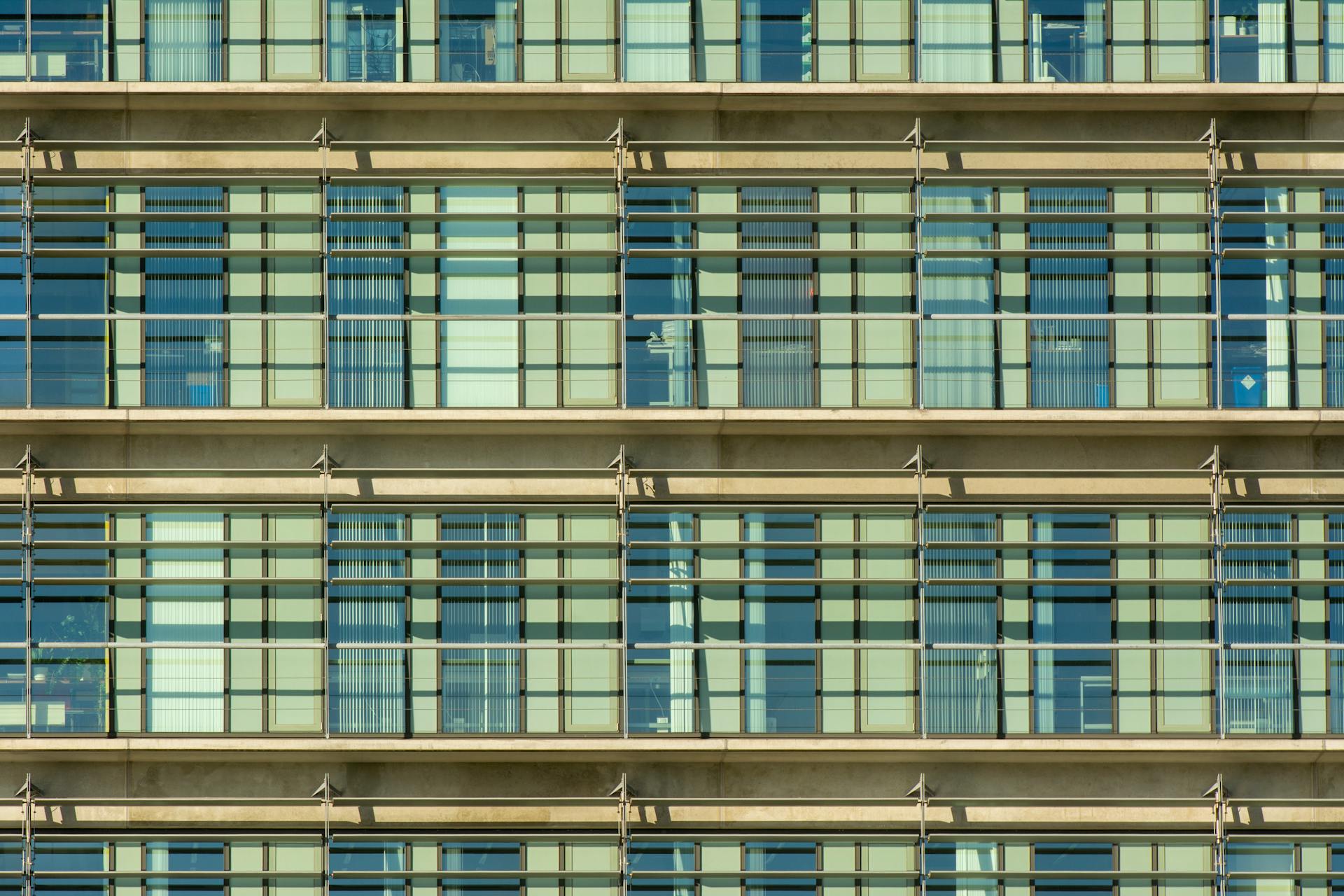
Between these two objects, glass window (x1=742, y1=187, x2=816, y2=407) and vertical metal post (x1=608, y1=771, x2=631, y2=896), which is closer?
vertical metal post (x1=608, y1=771, x2=631, y2=896)

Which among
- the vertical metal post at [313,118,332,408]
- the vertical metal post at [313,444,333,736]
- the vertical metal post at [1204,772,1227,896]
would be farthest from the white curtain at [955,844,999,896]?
the vertical metal post at [313,118,332,408]

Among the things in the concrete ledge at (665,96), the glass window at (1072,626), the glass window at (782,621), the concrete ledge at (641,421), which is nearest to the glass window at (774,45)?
the concrete ledge at (665,96)

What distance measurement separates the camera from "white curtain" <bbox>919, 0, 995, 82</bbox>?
719 inches

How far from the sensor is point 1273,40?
1831 cm

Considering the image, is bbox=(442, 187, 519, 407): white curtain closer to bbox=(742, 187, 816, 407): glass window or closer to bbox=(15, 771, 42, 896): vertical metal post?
bbox=(742, 187, 816, 407): glass window

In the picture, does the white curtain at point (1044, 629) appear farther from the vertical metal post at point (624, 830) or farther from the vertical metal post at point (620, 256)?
the vertical metal post at point (620, 256)

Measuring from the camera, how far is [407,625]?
17.9 metres

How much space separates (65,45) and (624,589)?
1096 centimetres

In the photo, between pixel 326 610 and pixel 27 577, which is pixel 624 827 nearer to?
pixel 326 610

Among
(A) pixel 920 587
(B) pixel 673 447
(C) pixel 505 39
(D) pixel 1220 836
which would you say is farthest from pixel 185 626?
(D) pixel 1220 836

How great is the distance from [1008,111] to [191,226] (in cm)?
1160

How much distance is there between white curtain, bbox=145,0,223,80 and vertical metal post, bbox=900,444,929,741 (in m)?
11.2

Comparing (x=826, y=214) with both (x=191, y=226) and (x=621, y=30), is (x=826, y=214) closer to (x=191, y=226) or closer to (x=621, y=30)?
Result: (x=621, y=30)

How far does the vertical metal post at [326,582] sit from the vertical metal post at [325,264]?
2.82 ft
